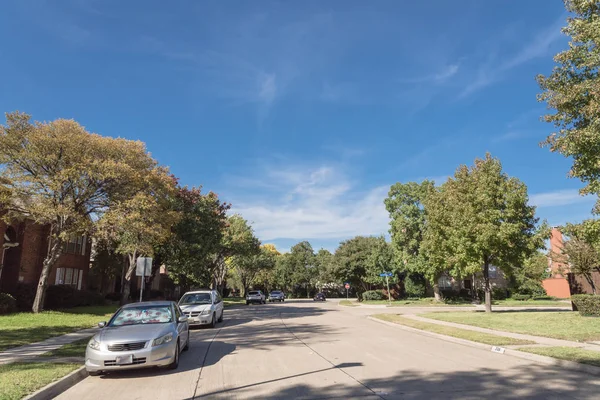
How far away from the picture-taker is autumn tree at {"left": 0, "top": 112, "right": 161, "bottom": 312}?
19875 millimetres

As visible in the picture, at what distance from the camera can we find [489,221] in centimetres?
2325

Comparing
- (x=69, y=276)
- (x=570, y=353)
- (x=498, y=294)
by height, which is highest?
(x=69, y=276)

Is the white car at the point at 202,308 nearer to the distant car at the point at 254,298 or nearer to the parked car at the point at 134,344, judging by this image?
the parked car at the point at 134,344

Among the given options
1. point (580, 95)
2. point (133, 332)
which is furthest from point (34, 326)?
point (580, 95)

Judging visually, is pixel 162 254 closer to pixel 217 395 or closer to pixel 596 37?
pixel 217 395

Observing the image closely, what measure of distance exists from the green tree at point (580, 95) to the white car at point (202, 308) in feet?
46.4

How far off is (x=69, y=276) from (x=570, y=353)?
32030mm

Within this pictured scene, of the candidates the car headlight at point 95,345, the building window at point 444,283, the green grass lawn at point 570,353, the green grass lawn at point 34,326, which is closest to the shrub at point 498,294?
the building window at point 444,283

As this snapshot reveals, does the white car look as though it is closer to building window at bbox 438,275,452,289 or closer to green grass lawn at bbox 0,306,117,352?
green grass lawn at bbox 0,306,117,352

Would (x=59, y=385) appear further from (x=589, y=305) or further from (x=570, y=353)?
(x=589, y=305)

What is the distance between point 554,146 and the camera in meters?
13.1

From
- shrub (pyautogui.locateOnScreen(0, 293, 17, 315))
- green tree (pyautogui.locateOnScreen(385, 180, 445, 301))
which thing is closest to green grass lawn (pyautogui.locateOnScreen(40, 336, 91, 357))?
shrub (pyautogui.locateOnScreen(0, 293, 17, 315))

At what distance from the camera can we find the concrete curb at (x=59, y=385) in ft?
20.9

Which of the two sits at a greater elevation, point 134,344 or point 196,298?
point 196,298
